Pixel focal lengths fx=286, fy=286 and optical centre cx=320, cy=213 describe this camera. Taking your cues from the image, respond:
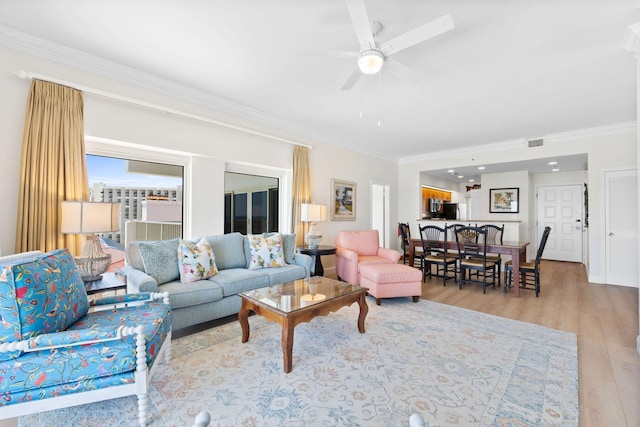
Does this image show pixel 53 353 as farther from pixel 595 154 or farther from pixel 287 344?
pixel 595 154

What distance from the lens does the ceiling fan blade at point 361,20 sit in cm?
168

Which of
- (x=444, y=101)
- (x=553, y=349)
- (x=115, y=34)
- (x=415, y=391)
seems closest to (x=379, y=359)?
(x=415, y=391)

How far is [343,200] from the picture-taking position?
18.5 feet

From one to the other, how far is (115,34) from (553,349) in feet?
14.7

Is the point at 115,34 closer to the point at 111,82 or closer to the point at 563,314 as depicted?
the point at 111,82

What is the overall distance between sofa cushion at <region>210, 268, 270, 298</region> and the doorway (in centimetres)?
412

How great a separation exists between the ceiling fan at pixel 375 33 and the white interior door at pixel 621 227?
479cm

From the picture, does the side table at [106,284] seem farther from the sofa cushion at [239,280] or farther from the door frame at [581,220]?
the door frame at [581,220]

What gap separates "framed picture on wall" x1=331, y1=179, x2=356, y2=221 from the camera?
544cm

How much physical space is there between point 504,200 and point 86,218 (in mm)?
8134

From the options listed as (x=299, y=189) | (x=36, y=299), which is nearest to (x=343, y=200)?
(x=299, y=189)

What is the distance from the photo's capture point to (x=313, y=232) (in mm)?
4434

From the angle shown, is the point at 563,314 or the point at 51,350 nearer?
the point at 51,350

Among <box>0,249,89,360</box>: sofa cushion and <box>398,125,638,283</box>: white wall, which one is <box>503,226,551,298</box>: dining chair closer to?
<box>398,125,638,283</box>: white wall
